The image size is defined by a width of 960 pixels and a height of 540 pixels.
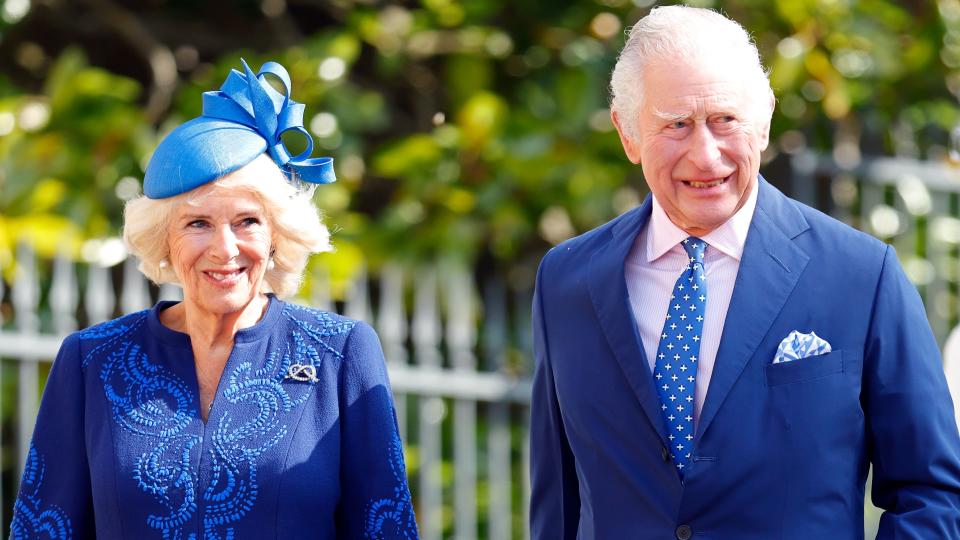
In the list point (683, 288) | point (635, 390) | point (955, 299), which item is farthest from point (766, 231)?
point (955, 299)

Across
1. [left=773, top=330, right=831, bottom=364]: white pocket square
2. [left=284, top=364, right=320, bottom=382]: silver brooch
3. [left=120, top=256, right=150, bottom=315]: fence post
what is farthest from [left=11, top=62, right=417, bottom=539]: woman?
[left=120, top=256, right=150, bottom=315]: fence post

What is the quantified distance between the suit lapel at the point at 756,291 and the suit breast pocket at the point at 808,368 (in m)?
0.06

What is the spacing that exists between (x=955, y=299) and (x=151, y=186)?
10.3 feet

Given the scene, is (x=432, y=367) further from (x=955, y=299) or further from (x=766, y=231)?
(x=766, y=231)

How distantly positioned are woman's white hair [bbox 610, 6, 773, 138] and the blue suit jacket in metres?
0.24

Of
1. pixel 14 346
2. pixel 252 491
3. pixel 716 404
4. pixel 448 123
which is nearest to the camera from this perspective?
pixel 716 404

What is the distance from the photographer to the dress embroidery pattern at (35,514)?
9.17ft

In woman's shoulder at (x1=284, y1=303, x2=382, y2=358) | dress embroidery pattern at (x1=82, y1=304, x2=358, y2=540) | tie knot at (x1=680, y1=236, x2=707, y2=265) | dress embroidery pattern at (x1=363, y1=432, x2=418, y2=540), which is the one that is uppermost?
tie knot at (x1=680, y1=236, x2=707, y2=265)

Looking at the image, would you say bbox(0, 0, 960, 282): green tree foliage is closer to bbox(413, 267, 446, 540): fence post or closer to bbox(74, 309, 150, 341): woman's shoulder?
bbox(413, 267, 446, 540): fence post

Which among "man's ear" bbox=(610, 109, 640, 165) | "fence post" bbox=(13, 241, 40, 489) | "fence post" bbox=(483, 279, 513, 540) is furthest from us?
"fence post" bbox=(483, 279, 513, 540)

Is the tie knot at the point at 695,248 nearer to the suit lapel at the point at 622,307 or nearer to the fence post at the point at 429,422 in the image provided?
the suit lapel at the point at 622,307

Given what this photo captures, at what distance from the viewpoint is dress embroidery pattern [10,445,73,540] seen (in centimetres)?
279

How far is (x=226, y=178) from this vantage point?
2.77 meters

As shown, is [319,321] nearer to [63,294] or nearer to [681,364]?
[681,364]
